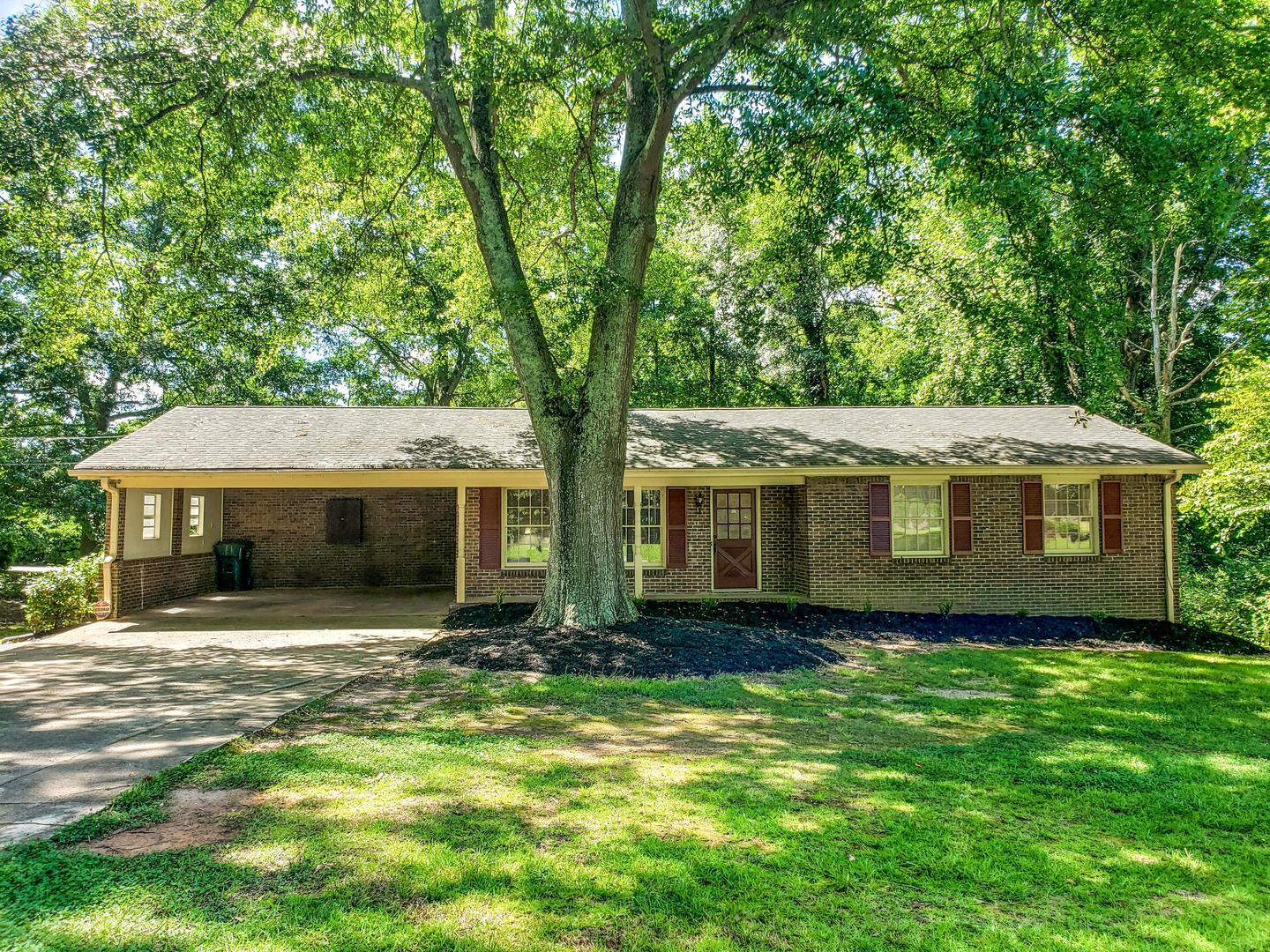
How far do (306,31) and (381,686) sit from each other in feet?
28.3

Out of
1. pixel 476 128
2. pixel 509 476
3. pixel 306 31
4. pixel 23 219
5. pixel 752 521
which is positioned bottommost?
pixel 752 521

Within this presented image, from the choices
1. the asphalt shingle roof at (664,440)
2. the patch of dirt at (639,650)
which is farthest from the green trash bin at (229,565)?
the patch of dirt at (639,650)

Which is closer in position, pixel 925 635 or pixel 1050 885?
pixel 1050 885

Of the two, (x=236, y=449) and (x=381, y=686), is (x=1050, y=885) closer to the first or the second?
(x=381, y=686)

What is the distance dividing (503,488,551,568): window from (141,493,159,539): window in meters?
6.37

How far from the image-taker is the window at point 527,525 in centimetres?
1318

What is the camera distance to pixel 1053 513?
1267 cm

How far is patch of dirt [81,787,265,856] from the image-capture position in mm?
3605

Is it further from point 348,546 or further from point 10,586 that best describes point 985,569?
point 10,586

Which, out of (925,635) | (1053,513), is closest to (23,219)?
(925,635)

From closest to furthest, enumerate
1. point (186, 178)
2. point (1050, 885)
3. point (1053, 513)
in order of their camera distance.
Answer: point (1050, 885)
point (186, 178)
point (1053, 513)

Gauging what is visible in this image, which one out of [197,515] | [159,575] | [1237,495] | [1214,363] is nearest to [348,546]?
[197,515]

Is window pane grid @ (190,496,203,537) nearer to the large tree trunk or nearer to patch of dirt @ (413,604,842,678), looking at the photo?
patch of dirt @ (413,604,842,678)

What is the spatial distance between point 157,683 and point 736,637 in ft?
21.1
